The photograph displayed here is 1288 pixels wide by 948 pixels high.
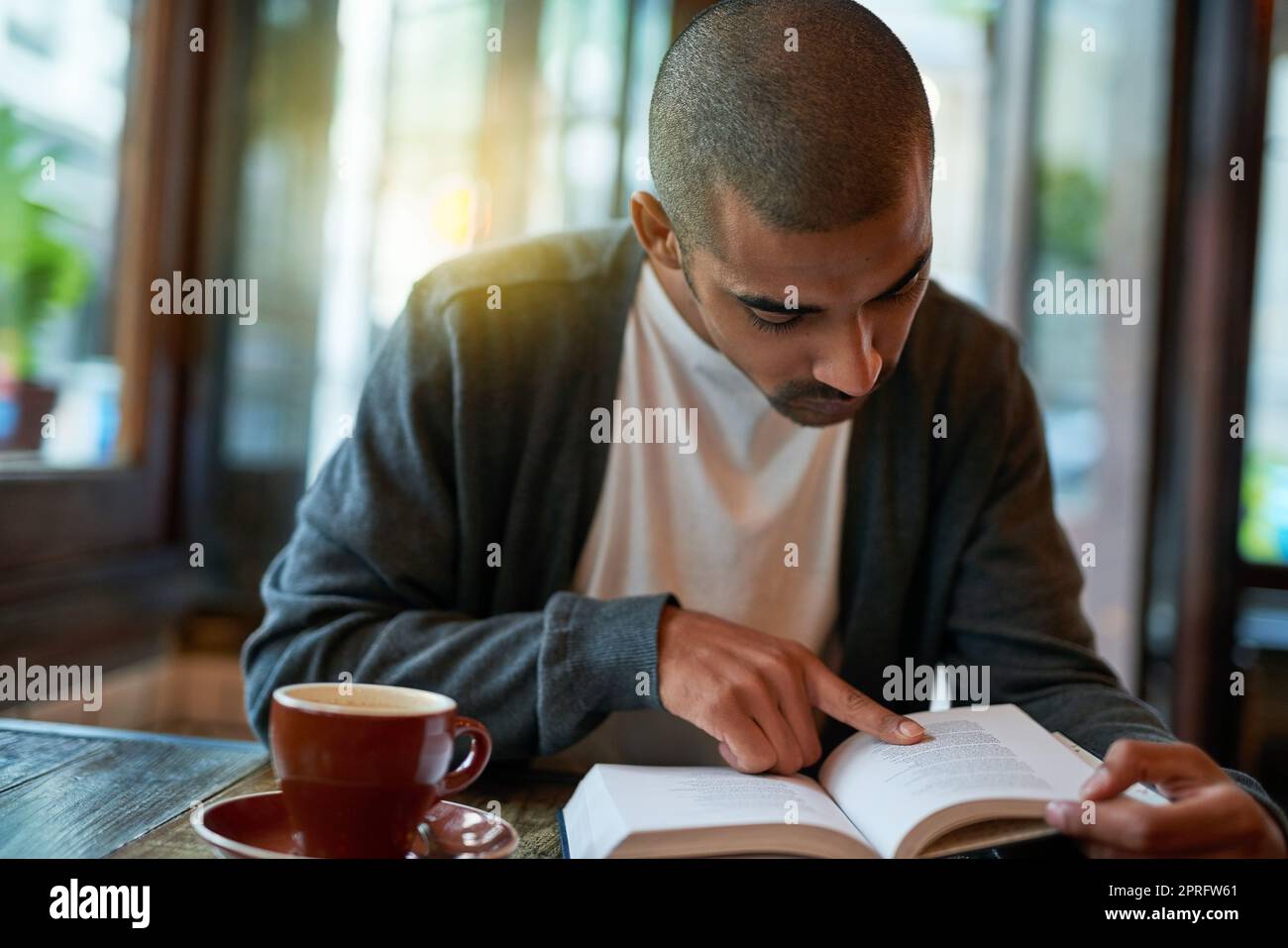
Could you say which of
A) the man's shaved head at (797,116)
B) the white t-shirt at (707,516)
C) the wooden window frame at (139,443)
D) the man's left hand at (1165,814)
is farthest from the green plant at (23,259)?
the man's left hand at (1165,814)

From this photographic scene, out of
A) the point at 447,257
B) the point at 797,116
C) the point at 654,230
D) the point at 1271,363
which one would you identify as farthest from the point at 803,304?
the point at 1271,363

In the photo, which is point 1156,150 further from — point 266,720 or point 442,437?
point 266,720

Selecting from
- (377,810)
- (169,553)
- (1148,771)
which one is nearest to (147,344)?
(169,553)

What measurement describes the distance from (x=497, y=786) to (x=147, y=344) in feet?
5.88

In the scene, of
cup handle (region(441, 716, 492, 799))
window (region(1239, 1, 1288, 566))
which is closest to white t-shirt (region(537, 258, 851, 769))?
cup handle (region(441, 716, 492, 799))

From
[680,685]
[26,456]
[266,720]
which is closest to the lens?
[680,685]

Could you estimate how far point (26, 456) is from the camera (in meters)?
1.98

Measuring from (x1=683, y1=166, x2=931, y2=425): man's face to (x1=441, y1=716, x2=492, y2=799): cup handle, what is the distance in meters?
0.40

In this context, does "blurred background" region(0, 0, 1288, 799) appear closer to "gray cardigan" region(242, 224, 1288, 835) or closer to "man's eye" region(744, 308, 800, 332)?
"gray cardigan" region(242, 224, 1288, 835)

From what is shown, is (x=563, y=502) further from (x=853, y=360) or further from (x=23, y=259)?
(x=23, y=259)

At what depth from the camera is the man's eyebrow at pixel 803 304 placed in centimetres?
92

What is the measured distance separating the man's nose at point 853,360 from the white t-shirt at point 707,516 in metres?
0.24

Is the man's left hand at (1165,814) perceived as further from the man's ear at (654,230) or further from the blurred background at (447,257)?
the blurred background at (447,257)

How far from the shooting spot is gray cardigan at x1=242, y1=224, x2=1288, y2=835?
104cm
